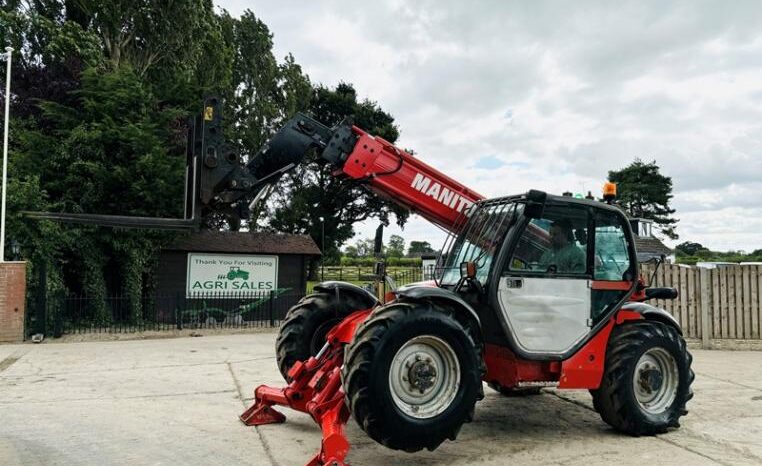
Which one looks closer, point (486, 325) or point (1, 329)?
point (486, 325)

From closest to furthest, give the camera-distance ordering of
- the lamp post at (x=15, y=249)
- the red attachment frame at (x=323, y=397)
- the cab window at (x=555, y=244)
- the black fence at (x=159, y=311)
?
the red attachment frame at (x=323, y=397)
the cab window at (x=555, y=244)
the black fence at (x=159, y=311)
the lamp post at (x=15, y=249)

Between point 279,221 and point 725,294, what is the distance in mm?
26486

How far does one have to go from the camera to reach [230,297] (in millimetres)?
18391

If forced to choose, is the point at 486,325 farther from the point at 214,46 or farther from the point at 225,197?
the point at 214,46

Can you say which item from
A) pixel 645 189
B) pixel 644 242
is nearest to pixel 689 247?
pixel 645 189

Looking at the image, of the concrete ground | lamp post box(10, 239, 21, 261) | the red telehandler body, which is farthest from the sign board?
the red telehandler body

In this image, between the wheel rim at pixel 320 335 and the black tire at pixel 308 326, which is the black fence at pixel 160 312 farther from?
the wheel rim at pixel 320 335

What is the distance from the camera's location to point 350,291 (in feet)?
21.9

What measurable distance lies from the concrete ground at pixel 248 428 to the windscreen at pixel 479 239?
5.24 feet

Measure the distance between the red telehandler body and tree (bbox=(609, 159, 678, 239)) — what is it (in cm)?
5677

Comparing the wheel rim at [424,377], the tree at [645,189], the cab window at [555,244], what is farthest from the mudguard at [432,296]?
the tree at [645,189]

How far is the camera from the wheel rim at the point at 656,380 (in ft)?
18.2

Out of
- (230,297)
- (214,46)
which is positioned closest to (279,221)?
(214,46)

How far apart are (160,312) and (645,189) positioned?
2143 inches
